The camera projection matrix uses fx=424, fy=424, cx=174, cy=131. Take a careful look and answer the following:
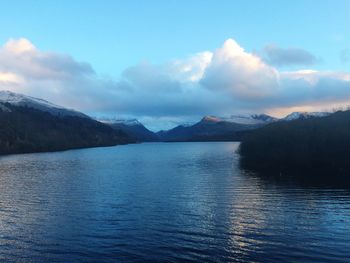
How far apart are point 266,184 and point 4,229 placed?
2288 inches

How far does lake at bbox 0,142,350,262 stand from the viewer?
3881 centimetres

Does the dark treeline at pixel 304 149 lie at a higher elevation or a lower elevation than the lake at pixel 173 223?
higher

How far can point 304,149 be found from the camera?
138500 mm

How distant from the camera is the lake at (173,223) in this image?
1528 inches

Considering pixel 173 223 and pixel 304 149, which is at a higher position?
pixel 304 149

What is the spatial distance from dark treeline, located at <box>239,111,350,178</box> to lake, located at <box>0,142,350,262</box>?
41.0 meters

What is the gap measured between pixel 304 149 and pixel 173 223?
Answer: 9804 cm

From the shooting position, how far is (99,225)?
49406 millimetres

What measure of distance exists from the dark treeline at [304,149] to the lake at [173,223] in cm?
4099

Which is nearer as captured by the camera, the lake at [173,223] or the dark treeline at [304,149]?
the lake at [173,223]

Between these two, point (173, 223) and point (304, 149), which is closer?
point (173, 223)

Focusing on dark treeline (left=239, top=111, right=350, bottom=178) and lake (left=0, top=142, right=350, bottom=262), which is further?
dark treeline (left=239, top=111, right=350, bottom=178)

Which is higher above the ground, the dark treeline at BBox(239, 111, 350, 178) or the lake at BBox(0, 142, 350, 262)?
the dark treeline at BBox(239, 111, 350, 178)

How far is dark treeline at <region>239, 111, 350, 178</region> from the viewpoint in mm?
122688
